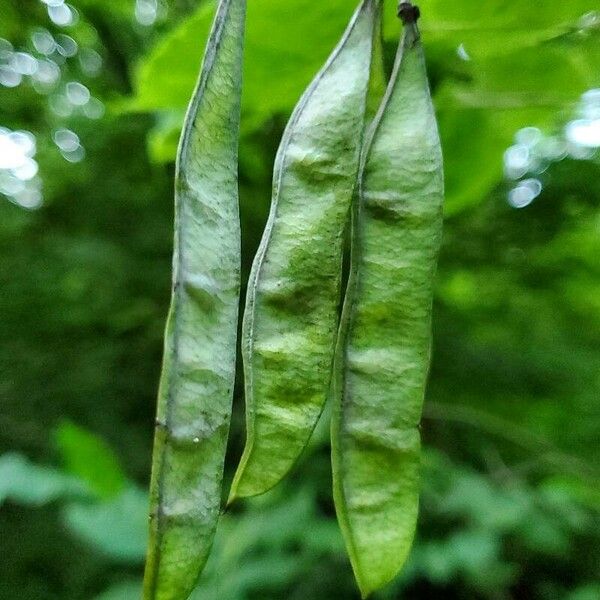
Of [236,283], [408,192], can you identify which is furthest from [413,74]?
[236,283]

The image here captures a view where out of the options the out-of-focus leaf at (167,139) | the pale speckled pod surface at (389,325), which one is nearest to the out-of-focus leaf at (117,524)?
the out-of-focus leaf at (167,139)

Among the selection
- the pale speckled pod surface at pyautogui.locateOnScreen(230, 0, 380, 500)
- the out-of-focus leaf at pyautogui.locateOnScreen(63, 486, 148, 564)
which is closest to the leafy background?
the out-of-focus leaf at pyautogui.locateOnScreen(63, 486, 148, 564)

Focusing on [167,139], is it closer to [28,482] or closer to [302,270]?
[28,482]

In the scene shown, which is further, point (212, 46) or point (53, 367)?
point (53, 367)

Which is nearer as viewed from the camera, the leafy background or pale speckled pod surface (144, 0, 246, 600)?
pale speckled pod surface (144, 0, 246, 600)

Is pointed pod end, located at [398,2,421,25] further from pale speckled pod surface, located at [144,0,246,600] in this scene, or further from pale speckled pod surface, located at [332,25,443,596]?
pale speckled pod surface, located at [144,0,246,600]

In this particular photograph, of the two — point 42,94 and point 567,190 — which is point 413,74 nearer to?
point 567,190
